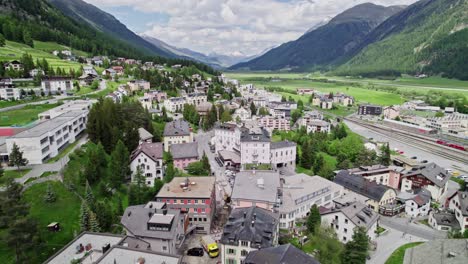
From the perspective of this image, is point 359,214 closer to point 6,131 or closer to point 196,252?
point 196,252

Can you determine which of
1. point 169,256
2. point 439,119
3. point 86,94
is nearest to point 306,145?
point 169,256

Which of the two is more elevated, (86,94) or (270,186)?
(86,94)

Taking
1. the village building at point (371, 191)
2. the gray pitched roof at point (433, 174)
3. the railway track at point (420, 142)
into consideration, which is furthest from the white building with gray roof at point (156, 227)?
the railway track at point (420, 142)

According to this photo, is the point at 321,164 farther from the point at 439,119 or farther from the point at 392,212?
the point at 439,119

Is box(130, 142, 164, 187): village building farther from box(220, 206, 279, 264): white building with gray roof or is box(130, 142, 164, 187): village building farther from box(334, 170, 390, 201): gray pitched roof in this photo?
box(334, 170, 390, 201): gray pitched roof

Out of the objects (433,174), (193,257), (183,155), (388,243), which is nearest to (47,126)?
(183,155)

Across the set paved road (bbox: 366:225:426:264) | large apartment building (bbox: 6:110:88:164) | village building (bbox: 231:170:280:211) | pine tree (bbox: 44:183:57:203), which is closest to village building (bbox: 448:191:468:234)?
paved road (bbox: 366:225:426:264)

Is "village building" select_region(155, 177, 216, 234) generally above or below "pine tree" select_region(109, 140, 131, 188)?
below
